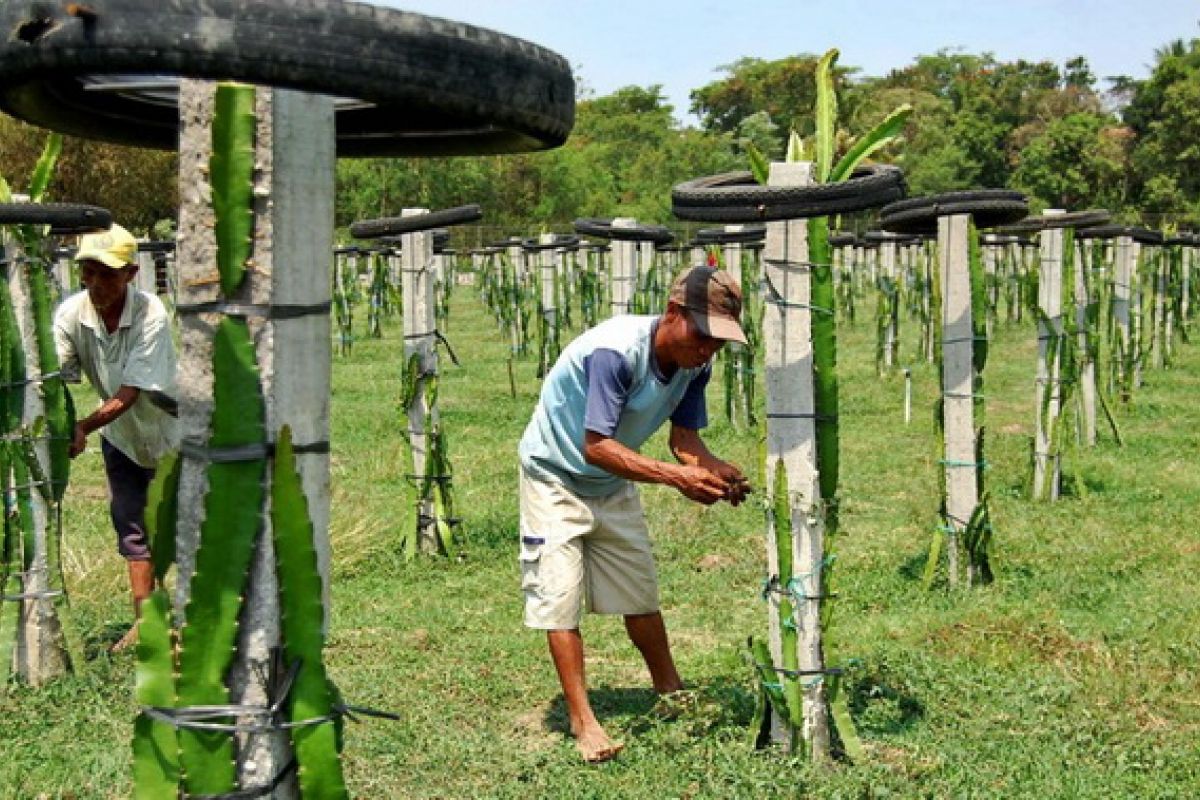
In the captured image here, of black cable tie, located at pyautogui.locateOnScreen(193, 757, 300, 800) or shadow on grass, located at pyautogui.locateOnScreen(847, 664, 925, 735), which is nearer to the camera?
black cable tie, located at pyautogui.locateOnScreen(193, 757, 300, 800)

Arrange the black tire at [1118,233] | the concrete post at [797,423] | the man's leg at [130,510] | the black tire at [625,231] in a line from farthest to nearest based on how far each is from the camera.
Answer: the black tire at [1118,233] < the black tire at [625,231] < the man's leg at [130,510] < the concrete post at [797,423]

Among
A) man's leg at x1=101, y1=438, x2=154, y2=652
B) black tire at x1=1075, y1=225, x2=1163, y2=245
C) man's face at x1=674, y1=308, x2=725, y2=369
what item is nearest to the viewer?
man's face at x1=674, y1=308, x2=725, y2=369

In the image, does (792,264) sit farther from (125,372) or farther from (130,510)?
A: (130,510)

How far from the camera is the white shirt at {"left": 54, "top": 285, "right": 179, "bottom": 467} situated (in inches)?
215

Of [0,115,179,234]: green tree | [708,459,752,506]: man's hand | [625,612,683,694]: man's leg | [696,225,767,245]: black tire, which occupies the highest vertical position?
[0,115,179,234]: green tree

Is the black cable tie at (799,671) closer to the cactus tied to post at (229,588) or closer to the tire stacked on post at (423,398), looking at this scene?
the cactus tied to post at (229,588)

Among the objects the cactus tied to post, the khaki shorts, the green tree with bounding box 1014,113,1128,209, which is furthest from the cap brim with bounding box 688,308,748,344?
the green tree with bounding box 1014,113,1128,209

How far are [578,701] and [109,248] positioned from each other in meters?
2.40

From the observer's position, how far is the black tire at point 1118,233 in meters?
10.2

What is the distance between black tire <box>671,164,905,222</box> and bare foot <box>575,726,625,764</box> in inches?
66.3

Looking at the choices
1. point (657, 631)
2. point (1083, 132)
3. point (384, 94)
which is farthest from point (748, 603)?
point (1083, 132)

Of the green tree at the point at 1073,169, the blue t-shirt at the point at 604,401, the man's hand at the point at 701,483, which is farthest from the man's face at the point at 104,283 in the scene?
the green tree at the point at 1073,169

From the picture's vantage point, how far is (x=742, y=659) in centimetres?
455

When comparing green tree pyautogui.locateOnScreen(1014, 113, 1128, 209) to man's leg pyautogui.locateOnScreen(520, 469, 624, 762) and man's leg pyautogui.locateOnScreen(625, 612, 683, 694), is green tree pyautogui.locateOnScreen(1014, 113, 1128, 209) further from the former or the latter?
man's leg pyautogui.locateOnScreen(520, 469, 624, 762)
